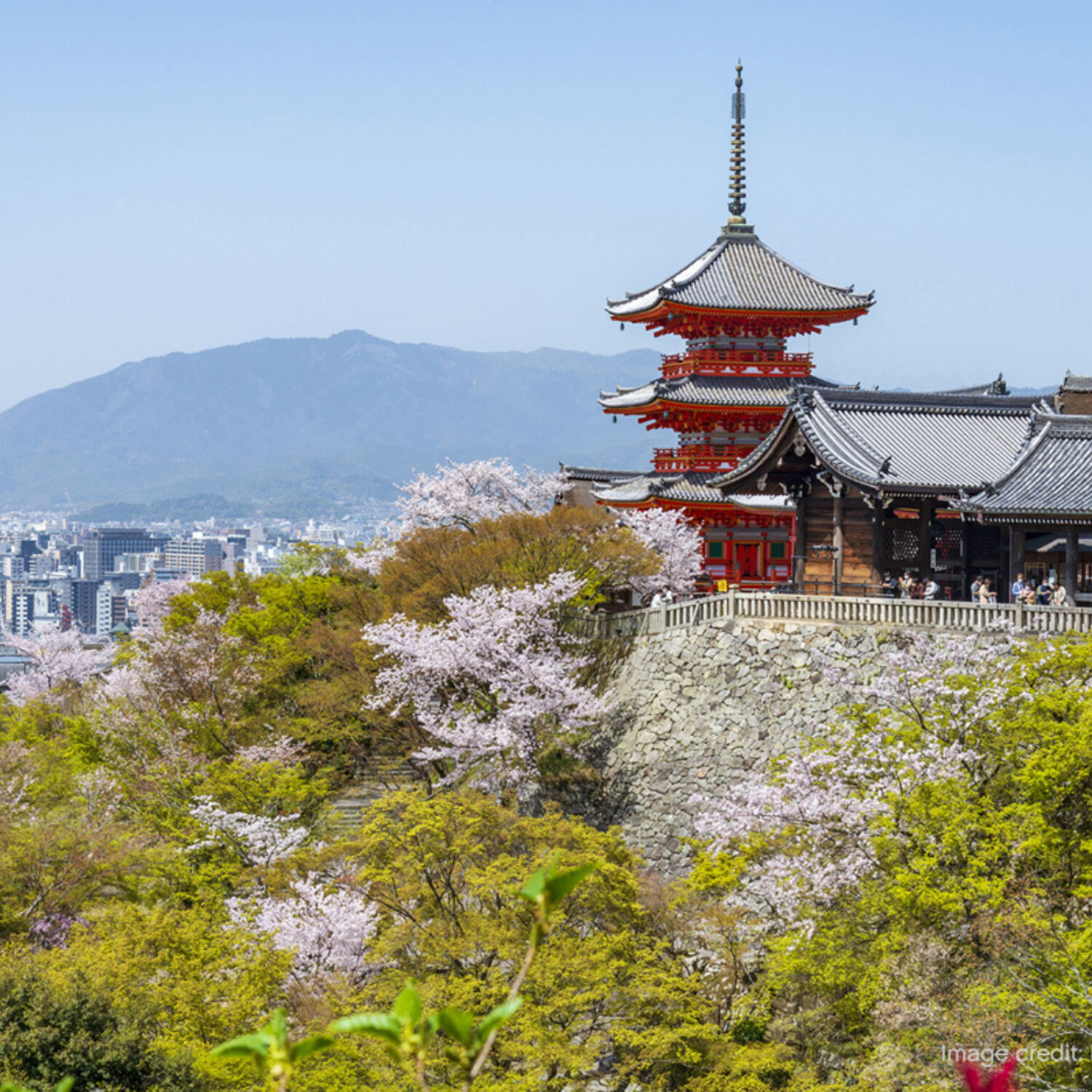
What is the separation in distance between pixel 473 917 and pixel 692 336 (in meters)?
26.7

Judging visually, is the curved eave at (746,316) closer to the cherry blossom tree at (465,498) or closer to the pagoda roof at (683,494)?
the pagoda roof at (683,494)

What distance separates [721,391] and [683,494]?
13.6 feet

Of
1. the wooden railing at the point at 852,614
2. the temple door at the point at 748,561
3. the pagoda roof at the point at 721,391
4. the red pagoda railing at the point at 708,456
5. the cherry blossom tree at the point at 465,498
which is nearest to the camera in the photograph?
the wooden railing at the point at 852,614

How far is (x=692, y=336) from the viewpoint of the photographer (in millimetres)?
48219

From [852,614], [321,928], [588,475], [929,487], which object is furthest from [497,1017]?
[588,475]

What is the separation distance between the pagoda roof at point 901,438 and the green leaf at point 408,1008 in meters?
29.3

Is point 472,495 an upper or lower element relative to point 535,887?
upper

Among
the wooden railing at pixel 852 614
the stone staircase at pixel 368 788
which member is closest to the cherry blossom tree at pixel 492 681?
the wooden railing at pixel 852 614

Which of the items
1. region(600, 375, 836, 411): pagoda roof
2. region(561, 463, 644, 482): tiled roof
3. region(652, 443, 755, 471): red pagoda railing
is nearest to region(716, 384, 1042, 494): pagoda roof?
region(600, 375, 836, 411): pagoda roof

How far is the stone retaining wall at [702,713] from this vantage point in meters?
32.2

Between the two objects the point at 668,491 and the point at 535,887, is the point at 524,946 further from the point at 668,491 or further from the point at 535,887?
the point at 535,887

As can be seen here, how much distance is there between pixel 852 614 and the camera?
31.8m

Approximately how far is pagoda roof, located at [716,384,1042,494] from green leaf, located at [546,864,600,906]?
95.3 ft

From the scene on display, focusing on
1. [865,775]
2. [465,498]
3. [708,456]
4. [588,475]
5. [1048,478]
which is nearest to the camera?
[865,775]
